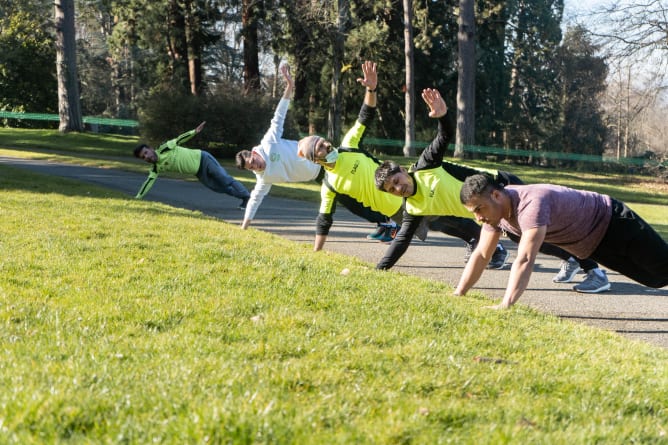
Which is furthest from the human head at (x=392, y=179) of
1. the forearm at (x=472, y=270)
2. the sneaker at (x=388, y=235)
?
the sneaker at (x=388, y=235)

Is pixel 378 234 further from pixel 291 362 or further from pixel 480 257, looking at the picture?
pixel 291 362

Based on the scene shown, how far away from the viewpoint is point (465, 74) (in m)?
29.6

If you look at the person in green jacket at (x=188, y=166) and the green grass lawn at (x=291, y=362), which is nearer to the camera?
the green grass lawn at (x=291, y=362)

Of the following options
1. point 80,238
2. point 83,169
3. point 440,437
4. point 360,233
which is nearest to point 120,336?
point 440,437

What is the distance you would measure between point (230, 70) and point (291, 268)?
5001cm

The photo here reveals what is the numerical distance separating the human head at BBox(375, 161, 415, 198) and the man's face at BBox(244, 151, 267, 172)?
285 centimetres

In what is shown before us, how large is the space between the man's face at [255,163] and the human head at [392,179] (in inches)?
112

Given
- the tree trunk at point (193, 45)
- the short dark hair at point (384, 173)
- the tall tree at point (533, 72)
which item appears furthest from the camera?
the tall tree at point (533, 72)

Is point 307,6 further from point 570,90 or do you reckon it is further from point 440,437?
point 440,437

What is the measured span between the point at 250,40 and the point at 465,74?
10.3 meters

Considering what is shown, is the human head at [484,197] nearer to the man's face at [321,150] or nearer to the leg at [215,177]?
the man's face at [321,150]

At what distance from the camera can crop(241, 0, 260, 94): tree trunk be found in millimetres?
30641

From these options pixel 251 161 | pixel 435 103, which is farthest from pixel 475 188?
pixel 251 161

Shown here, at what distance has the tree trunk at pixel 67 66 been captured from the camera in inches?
1352
